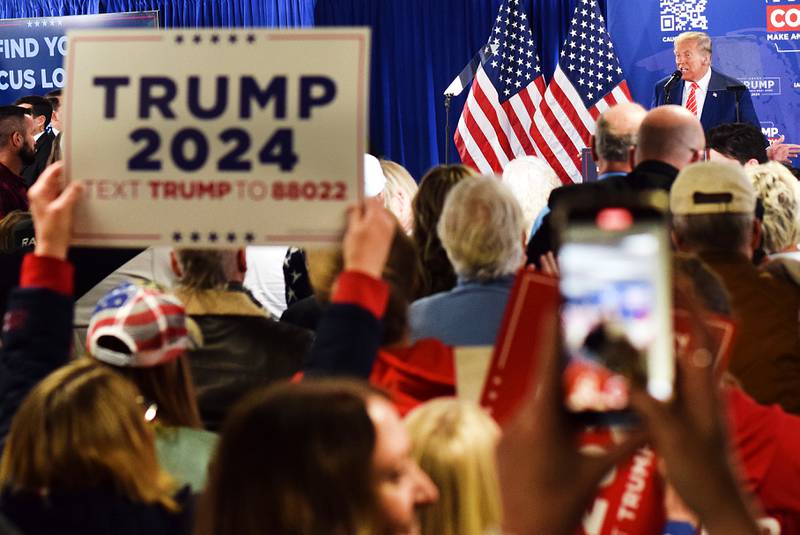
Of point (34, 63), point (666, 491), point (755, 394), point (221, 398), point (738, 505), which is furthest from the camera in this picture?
point (34, 63)

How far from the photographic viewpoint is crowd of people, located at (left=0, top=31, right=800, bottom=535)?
1202 mm

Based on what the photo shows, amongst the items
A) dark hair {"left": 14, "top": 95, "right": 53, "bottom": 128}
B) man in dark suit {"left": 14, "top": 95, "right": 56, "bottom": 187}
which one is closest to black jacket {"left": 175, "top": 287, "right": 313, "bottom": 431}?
man in dark suit {"left": 14, "top": 95, "right": 56, "bottom": 187}

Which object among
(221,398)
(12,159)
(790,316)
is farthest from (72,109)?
(12,159)

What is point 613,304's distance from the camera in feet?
4.05

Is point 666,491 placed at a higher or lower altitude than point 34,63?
lower

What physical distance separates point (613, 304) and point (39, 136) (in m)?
8.63

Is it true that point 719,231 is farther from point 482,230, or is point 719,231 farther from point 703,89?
point 703,89

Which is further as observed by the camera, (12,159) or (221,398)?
(12,159)

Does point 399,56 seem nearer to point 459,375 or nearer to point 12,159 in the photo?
point 12,159

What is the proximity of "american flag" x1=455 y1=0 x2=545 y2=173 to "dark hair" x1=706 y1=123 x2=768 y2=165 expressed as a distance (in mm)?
2425

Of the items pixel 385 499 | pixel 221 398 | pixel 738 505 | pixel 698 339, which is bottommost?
pixel 221 398

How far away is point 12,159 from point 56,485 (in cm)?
572

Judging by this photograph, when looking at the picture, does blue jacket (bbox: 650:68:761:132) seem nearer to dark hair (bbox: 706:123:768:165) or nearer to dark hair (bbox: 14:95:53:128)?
dark hair (bbox: 706:123:768:165)

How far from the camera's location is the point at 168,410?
2.68 metres
